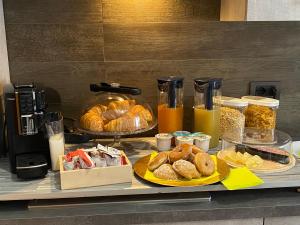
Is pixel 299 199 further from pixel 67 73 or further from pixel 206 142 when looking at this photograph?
pixel 67 73

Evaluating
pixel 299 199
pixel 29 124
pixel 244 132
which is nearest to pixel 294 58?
Result: pixel 244 132

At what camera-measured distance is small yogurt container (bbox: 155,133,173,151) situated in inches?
53.2

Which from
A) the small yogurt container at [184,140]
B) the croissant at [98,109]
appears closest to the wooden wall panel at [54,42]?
the croissant at [98,109]

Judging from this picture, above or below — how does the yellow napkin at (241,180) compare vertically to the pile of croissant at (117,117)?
below

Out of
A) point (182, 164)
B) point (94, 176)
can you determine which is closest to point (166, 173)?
point (182, 164)

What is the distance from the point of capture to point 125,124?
1.26m

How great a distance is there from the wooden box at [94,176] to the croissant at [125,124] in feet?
0.60

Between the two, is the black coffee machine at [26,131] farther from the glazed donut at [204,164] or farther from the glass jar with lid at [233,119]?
the glass jar with lid at [233,119]

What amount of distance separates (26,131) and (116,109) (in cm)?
32

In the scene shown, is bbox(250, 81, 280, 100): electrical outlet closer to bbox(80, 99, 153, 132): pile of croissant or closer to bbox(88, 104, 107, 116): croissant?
bbox(80, 99, 153, 132): pile of croissant

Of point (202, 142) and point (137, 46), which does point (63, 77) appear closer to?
point (137, 46)

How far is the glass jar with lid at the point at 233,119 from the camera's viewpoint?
141cm

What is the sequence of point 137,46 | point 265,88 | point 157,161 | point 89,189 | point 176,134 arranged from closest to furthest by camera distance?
point 89,189 < point 157,161 < point 176,134 < point 137,46 < point 265,88

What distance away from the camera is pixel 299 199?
1127 mm
